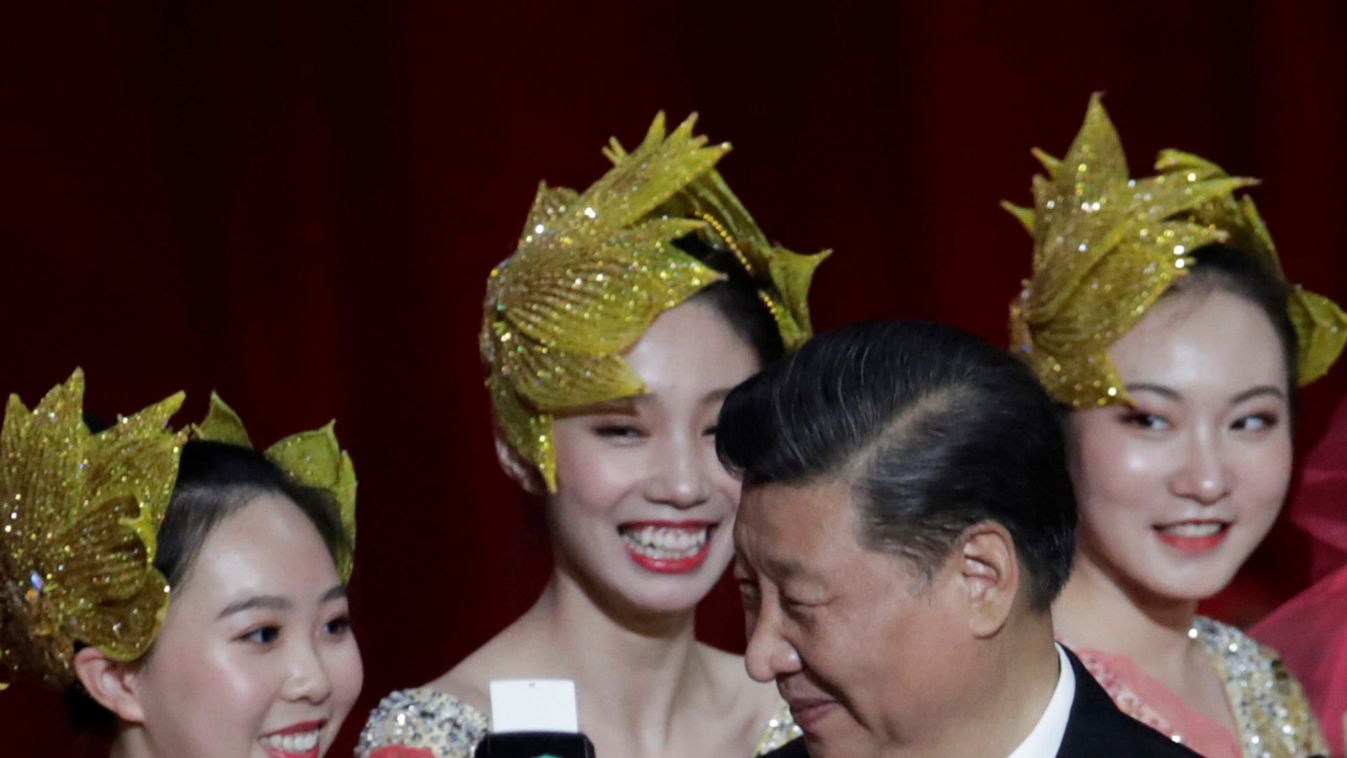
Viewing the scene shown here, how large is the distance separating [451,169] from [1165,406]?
1309 millimetres

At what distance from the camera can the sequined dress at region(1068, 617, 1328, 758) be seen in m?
2.49

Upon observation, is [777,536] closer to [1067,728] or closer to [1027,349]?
[1067,728]

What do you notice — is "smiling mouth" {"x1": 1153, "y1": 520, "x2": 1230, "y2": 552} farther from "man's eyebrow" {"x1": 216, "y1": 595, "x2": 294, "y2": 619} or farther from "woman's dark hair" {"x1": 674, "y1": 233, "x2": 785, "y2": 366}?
"man's eyebrow" {"x1": 216, "y1": 595, "x2": 294, "y2": 619}

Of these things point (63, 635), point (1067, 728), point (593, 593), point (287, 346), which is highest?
point (287, 346)

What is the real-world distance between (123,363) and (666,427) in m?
1.15

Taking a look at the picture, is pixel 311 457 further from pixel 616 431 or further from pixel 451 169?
pixel 451 169

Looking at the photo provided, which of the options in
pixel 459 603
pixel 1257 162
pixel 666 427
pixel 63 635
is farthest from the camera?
pixel 1257 162

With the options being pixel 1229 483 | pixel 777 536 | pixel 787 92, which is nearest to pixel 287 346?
pixel 787 92

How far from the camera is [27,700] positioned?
3.20 metres

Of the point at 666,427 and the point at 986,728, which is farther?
the point at 666,427

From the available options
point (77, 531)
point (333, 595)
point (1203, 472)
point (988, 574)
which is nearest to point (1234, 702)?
point (1203, 472)

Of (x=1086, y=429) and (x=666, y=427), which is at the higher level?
(x=666, y=427)

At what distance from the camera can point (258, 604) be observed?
2.11 metres

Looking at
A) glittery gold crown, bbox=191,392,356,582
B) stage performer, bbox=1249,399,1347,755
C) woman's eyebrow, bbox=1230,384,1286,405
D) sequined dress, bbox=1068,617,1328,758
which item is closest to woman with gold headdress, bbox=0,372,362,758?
glittery gold crown, bbox=191,392,356,582
